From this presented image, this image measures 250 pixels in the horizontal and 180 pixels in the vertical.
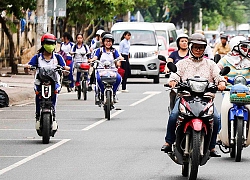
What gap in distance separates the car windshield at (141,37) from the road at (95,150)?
12224 mm

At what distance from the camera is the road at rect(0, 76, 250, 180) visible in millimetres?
11008

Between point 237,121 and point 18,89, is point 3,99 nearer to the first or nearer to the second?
point 18,89

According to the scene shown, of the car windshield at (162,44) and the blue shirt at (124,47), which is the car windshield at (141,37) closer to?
the car windshield at (162,44)

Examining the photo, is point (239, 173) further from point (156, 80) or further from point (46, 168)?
point (156, 80)

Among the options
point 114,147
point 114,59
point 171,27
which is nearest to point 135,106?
point 114,59

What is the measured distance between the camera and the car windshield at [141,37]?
33.7m

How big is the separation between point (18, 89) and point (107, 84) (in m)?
8.36

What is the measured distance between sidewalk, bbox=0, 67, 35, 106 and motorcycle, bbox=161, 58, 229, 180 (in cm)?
1344

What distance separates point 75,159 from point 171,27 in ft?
92.5

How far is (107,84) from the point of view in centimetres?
1878

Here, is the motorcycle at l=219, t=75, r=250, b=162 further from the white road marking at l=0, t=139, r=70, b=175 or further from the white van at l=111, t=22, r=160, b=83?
the white van at l=111, t=22, r=160, b=83

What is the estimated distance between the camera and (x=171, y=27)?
40.2 meters

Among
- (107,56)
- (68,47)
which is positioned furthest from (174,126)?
(68,47)

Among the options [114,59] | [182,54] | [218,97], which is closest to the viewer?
[182,54]
